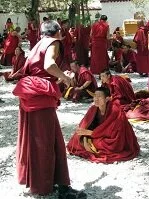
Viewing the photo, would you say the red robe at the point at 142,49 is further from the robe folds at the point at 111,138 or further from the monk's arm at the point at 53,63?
the monk's arm at the point at 53,63

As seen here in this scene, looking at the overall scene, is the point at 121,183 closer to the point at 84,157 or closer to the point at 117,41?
the point at 84,157

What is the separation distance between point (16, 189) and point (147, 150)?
1.98 meters

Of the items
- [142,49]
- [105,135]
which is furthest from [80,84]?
[105,135]

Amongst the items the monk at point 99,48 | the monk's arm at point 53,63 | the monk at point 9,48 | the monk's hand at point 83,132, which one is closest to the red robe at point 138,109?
the monk's hand at point 83,132

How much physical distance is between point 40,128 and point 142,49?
8359mm

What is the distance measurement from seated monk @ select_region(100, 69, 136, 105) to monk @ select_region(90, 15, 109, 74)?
4603mm

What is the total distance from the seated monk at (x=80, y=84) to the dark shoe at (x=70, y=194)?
15.3ft

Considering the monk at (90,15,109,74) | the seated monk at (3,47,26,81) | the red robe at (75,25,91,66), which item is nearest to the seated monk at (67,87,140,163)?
the seated monk at (3,47,26,81)

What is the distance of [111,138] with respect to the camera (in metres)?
5.65

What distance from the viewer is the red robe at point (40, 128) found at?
164 inches

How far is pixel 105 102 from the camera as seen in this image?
559 cm

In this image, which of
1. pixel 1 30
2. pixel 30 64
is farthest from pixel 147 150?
pixel 1 30

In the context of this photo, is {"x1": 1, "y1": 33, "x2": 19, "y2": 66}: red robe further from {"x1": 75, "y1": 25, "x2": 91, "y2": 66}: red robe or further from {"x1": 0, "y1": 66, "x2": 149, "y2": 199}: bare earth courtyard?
{"x1": 0, "y1": 66, "x2": 149, "y2": 199}: bare earth courtyard

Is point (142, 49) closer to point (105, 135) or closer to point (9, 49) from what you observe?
point (9, 49)
